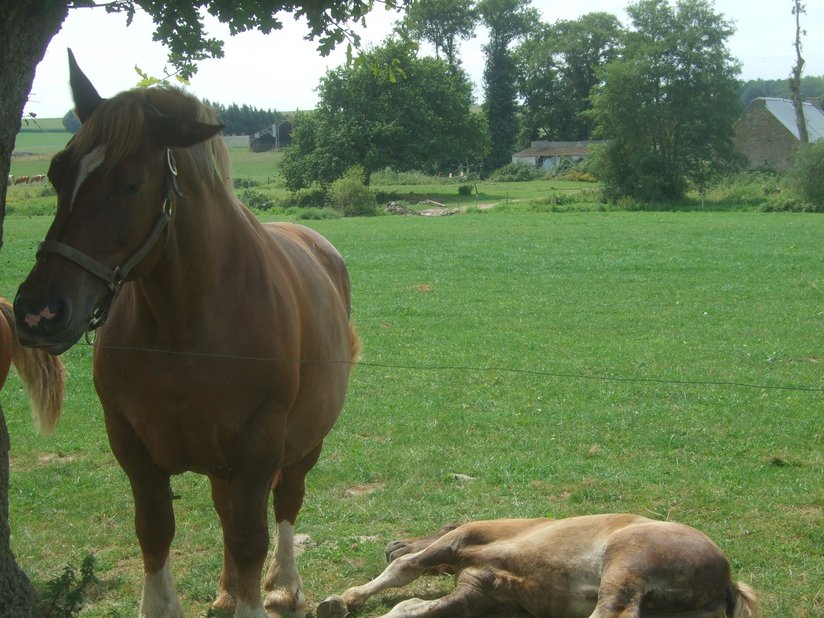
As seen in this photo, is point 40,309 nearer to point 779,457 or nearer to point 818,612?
point 818,612

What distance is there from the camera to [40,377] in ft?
19.3

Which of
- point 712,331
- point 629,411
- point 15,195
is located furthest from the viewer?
point 15,195

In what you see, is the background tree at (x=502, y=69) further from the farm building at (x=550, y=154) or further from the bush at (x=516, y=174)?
the bush at (x=516, y=174)

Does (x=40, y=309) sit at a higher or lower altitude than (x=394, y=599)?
higher

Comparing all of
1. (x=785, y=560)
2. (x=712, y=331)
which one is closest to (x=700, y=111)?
(x=712, y=331)

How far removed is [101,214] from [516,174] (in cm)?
7119

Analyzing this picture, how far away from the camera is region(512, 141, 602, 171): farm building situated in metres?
77.3

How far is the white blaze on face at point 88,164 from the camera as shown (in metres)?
2.96

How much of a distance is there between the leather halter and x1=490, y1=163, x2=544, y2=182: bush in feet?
231

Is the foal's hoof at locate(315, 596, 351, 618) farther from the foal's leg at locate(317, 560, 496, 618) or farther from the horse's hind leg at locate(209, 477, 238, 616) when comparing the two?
the horse's hind leg at locate(209, 477, 238, 616)

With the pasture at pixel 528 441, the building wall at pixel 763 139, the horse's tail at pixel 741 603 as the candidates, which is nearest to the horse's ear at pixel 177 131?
the pasture at pixel 528 441

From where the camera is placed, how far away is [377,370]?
1048 centimetres

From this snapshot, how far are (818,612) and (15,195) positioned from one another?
4270cm

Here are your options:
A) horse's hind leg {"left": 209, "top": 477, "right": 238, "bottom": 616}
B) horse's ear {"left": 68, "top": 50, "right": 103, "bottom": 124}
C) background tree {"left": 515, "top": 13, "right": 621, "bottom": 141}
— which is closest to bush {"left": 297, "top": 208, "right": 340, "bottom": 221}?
horse's hind leg {"left": 209, "top": 477, "right": 238, "bottom": 616}
